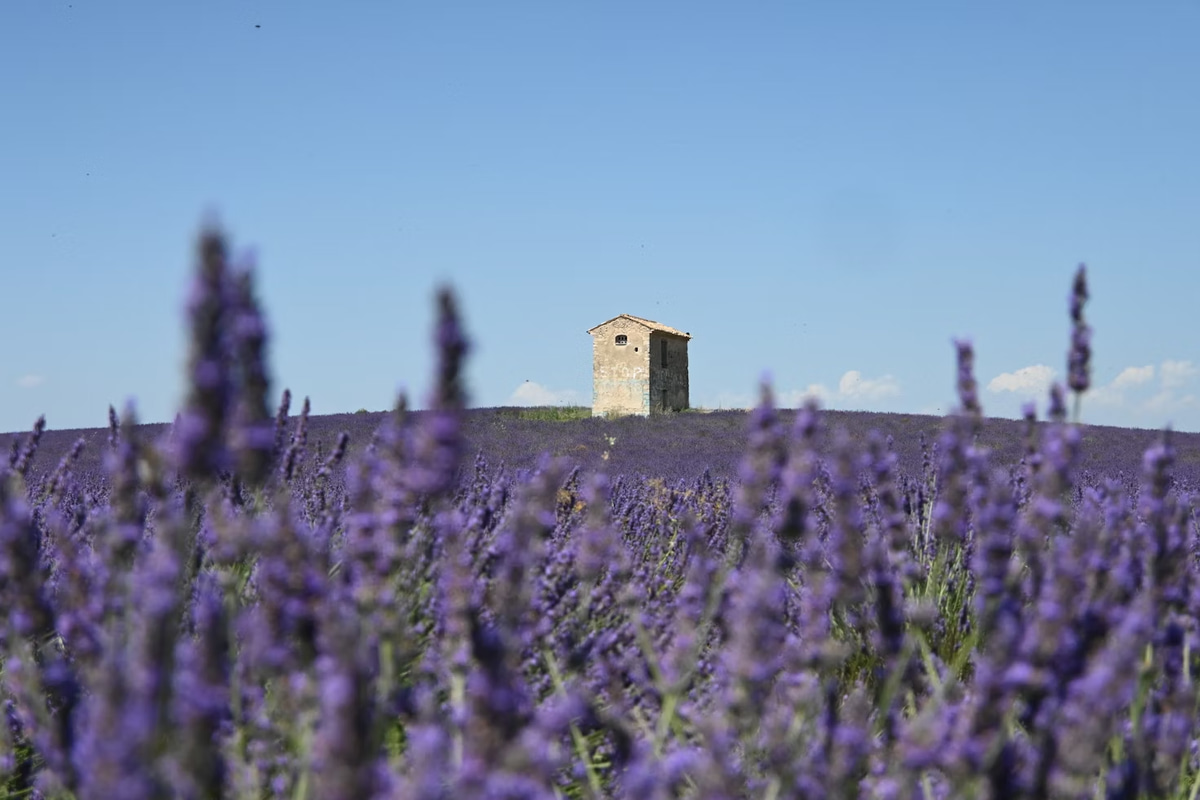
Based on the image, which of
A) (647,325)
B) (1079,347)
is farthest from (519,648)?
(647,325)

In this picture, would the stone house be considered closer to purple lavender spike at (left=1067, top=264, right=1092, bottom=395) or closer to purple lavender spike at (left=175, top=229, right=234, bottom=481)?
purple lavender spike at (left=1067, top=264, right=1092, bottom=395)

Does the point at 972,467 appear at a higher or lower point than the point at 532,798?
higher

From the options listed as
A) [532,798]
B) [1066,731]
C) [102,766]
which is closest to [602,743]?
[1066,731]

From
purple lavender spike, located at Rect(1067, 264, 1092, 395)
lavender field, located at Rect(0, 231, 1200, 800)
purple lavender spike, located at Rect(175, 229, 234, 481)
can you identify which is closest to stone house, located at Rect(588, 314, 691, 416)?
lavender field, located at Rect(0, 231, 1200, 800)

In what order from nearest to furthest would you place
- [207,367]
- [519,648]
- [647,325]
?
1. [207,367]
2. [519,648]
3. [647,325]

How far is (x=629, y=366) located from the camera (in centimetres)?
2273

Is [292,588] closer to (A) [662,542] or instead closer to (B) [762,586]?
(B) [762,586]

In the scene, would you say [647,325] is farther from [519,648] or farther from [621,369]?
[519,648]

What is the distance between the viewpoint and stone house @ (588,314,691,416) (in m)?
22.6

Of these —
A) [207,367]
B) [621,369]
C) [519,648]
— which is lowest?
[519,648]

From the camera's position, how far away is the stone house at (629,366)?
22625mm

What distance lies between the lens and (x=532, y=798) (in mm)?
991

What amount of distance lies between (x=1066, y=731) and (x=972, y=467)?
2.47 feet

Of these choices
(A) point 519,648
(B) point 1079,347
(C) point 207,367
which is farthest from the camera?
(B) point 1079,347
